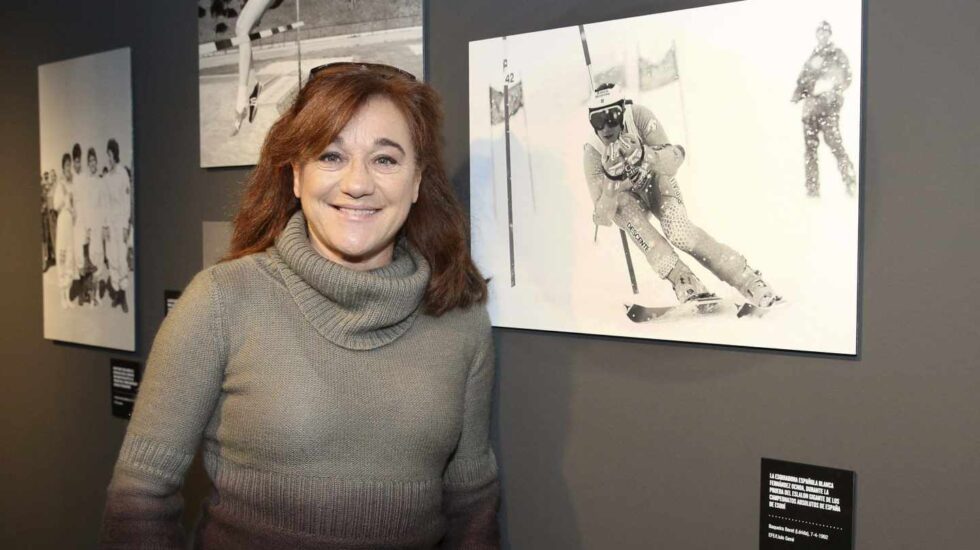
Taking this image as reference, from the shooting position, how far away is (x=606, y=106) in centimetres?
163

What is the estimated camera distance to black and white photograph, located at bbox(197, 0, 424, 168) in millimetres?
1912

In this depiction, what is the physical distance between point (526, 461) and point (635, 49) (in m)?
0.86

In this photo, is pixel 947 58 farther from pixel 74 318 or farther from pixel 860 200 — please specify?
pixel 74 318

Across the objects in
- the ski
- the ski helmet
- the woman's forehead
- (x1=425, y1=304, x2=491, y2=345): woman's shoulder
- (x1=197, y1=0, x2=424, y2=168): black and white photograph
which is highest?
(x1=197, y1=0, x2=424, y2=168): black and white photograph

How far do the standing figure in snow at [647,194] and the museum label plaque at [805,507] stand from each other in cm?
30

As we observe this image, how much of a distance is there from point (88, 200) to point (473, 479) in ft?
5.08

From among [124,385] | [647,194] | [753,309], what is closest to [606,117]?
[647,194]

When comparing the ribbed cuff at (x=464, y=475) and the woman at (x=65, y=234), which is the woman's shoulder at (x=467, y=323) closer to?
the ribbed cuff at (x=464, y=475)

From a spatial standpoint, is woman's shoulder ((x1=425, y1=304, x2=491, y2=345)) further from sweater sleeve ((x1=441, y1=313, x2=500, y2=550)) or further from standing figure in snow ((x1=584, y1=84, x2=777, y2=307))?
standing figure in snow ((x1=584, y1=84, x2=777, y2=307))

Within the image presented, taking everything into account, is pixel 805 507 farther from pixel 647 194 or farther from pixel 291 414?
pixel 291 414

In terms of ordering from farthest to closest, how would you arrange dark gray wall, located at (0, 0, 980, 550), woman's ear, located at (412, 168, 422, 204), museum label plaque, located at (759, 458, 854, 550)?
1. woman's ear, located at (412, 168, 422, 204)
2. museum label plaque, located at (759, 458, 854, 550)
3. dark gray wall, located at (0, 0, 980, 550)

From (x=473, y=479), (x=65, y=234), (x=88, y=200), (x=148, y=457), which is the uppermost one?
(x=88, y=200)

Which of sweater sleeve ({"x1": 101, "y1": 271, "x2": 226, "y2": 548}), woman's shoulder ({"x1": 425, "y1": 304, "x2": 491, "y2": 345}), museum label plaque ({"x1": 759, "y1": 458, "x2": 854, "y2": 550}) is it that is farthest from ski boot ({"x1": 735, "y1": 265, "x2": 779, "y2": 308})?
sweater sleeve ({"x1": 101, "y1": 271, "x2": 226, "y2": 548})

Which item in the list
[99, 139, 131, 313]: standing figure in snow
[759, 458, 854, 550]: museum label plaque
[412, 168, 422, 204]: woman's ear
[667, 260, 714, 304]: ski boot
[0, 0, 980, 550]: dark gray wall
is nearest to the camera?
[0, 0, 980, 550]: dark gray wall
